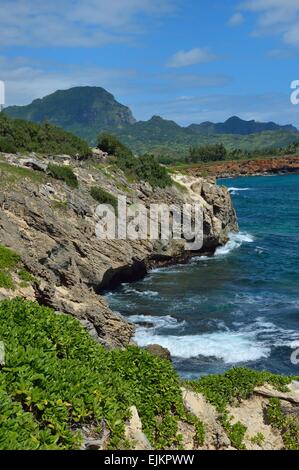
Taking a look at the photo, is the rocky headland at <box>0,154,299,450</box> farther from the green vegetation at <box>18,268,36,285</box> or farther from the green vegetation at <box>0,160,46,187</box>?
the green vegetation at <box>0,160,46,187</box>

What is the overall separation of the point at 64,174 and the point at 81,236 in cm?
597

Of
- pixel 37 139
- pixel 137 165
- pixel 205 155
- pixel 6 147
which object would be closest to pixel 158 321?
pixel 6 147

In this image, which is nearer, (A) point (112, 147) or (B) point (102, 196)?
(B) point (102, 196)

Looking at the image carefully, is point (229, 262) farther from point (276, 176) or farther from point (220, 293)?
point (276, 176)

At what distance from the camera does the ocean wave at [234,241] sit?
2059 inches

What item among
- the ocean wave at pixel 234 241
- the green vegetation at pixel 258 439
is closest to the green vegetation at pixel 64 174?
the ocean wave at pixel 234 241

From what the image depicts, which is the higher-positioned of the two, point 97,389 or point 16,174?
point 16,174

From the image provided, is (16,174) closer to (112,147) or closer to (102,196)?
(102,196)

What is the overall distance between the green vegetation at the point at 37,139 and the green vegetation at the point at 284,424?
32779mm

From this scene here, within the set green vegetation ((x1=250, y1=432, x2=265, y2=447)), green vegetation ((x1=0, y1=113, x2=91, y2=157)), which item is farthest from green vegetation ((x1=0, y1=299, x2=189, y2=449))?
green vegetation ((x1=0, y1=113, x2=91, y2=157))

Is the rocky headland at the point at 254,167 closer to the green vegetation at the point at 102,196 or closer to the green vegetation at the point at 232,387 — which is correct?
the green vegetation at the point at 102,196

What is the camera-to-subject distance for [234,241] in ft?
188
